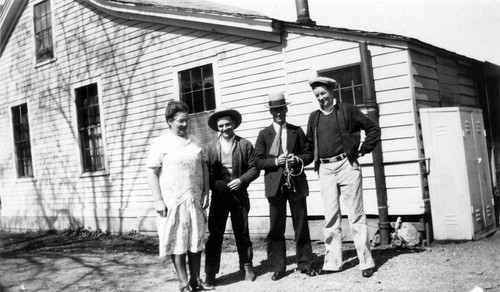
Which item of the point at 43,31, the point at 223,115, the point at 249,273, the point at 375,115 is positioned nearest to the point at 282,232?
the point at 249,273

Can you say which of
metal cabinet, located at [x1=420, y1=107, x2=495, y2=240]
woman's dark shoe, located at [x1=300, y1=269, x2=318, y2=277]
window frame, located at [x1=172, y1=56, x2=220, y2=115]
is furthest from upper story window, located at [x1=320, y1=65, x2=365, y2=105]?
woman's dark shoe, located at [x1=300, y1=269, x2=318, y2=277]

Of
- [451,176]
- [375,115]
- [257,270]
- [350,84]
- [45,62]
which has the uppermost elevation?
[45,62]

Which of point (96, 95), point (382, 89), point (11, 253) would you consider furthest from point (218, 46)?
point (11, 253)

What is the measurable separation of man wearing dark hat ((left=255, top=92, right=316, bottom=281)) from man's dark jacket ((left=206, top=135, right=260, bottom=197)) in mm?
105

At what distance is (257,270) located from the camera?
580 centimetres

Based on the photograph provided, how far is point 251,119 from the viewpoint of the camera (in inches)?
333

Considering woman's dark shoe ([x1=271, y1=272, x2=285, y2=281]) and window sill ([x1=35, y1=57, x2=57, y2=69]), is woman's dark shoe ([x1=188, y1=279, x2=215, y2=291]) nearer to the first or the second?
woman's dark shoe ([x1=271, y1=272, x2=285, y2=281])

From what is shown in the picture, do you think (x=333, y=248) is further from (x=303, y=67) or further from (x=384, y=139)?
(x=303, y=67)

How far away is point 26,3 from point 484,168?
12444 mm

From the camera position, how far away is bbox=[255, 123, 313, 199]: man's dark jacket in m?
5.07

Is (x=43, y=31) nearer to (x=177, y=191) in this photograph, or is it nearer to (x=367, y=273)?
(x=177, y=191)

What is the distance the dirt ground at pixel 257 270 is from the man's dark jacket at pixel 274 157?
1.02 metres

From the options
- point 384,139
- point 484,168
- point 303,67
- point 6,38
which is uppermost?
point 6,38

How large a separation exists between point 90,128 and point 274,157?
7.58 metres
